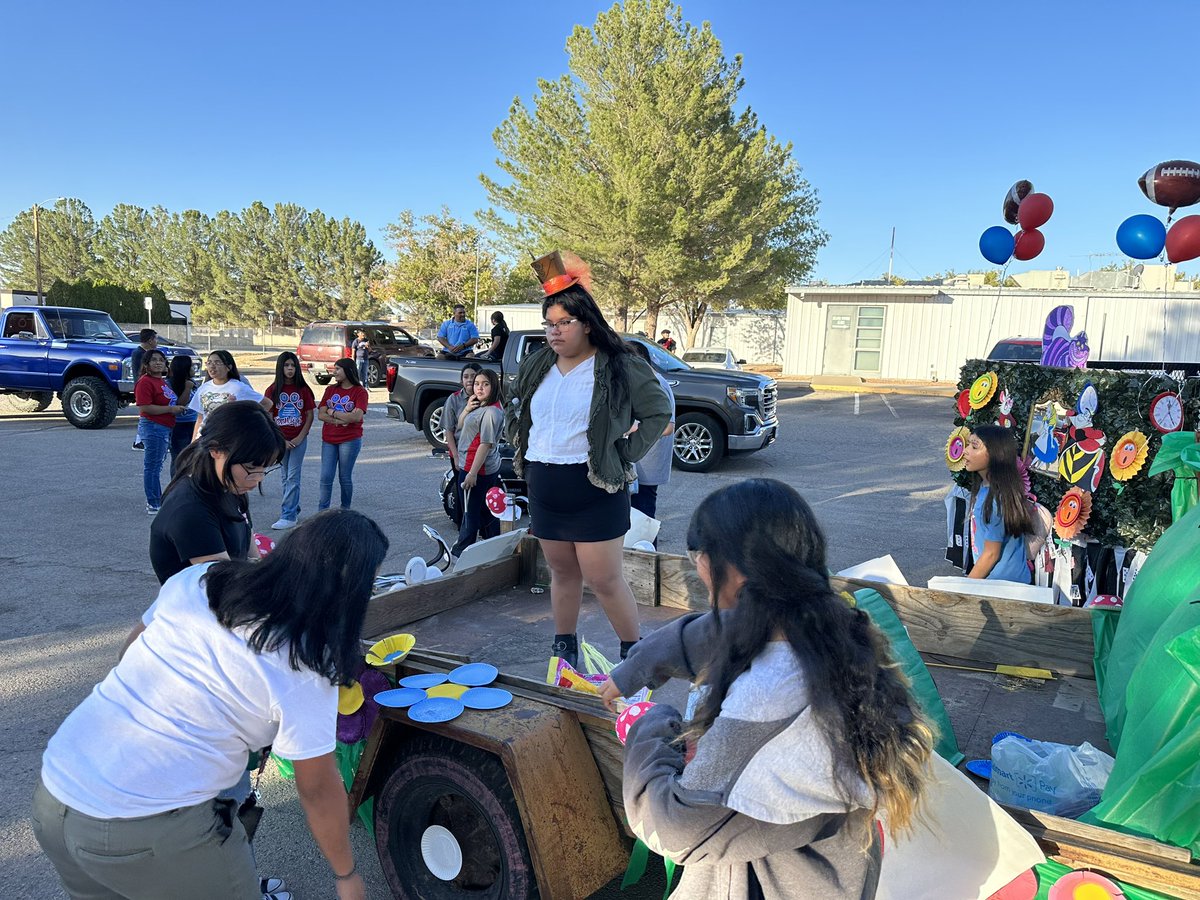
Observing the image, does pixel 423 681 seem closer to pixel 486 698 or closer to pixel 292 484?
pixel 486 698

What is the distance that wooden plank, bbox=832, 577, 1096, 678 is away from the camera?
11.4ft

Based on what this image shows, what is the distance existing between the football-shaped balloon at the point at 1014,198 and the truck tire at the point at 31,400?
50.9 ft

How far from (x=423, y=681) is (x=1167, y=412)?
4487 mm

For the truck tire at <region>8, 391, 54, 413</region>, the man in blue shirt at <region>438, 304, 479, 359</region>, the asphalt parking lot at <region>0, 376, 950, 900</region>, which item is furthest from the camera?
the truck tire at <region>8, 391, 54, 413</region>

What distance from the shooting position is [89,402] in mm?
14180

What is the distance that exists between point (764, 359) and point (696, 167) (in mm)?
8743

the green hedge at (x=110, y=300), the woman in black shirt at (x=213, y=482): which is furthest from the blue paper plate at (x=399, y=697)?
the green hedge at (x=110, y=300)

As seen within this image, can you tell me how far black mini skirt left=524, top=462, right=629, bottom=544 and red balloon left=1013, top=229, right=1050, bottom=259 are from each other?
770 cm

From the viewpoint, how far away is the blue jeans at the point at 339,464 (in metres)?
7.69

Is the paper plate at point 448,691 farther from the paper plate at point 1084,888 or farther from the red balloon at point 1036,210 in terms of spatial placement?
the red balloon at point 1036,210

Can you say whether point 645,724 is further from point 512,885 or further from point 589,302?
point 589,302

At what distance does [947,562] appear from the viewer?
6.88 meters

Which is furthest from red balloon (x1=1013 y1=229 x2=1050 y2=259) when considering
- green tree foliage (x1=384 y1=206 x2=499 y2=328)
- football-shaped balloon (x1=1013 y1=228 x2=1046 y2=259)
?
green tree foliage (x1=384 y1=206 x2=499 y2=328)

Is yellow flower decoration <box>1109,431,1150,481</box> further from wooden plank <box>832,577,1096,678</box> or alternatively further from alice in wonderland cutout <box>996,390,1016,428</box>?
wooden plank <box>832,577,1096,678</box>
